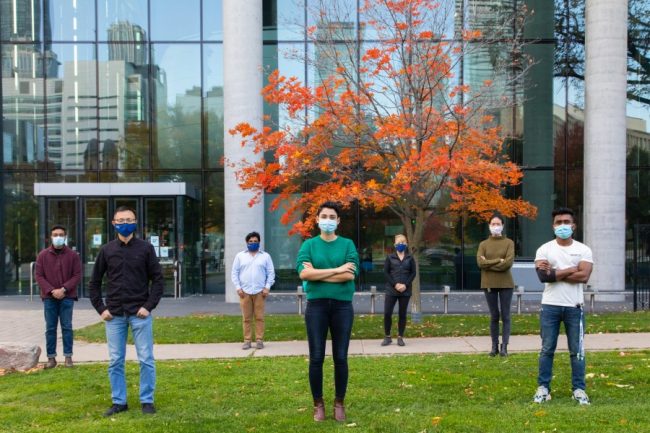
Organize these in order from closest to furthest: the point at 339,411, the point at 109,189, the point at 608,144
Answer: the point at 339,411 < the point at 608,144 < the point at 109,189

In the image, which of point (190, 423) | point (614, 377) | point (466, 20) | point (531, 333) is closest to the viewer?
point (190, 423)

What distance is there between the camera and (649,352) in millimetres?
9141

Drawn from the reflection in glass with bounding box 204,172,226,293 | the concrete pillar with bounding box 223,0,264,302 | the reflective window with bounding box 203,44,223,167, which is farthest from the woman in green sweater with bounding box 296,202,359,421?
the reflective window with bounding box 203,44,223,167

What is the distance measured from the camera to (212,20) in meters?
21.8

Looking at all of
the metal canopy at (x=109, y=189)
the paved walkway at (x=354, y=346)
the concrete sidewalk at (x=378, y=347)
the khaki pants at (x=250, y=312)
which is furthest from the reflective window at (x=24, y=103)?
the khaki pants at (x=250, y=312)

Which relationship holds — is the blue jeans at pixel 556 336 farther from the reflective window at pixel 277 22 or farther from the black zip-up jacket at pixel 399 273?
the reflective window at pixel 277 22

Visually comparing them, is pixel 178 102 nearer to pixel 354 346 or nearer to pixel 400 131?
pixel 400 131

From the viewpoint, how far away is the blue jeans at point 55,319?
891 cm

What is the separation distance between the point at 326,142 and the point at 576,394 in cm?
759

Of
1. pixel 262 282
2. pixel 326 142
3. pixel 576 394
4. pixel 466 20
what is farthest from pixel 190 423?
pixel 466 20

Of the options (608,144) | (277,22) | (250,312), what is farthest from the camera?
(277,22)

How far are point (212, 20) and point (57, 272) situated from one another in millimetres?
15066

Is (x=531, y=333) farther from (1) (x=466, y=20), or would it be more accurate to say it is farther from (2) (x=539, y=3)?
(2) (x=539, y=3)

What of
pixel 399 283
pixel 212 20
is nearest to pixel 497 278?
pixel 399 283
